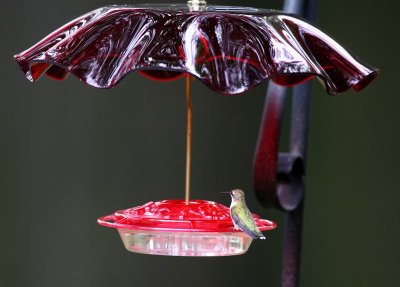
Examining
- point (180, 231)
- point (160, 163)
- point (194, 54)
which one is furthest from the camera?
point (160, 163)

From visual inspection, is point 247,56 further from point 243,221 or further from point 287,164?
point 287,164

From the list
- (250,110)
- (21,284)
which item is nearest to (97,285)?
(21,284)

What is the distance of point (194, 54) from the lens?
6.10 ft

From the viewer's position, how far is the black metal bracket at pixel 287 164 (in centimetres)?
262

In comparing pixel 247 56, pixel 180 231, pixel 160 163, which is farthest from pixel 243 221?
pixel 160 163

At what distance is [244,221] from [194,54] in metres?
0.44

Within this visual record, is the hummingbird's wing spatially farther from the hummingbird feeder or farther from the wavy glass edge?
the wavy glass edge

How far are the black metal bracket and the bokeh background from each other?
69.6 inches

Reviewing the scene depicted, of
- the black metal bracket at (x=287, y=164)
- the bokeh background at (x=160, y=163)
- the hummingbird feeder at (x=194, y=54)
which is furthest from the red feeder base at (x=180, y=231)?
the bokeh background at (x=160, y=163)

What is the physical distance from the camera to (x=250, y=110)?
4.91 meters

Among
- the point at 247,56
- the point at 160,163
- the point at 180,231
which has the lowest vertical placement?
the point at 160,163

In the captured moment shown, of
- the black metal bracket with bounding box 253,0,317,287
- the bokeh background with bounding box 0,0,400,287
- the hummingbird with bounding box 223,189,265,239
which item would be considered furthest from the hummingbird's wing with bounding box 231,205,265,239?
the bokeh background with bounding box 0,0,400,287

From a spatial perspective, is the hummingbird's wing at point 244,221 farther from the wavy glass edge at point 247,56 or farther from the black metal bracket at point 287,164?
the black metal bracket at point 287,164

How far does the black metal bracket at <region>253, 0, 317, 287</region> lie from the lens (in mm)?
2617
